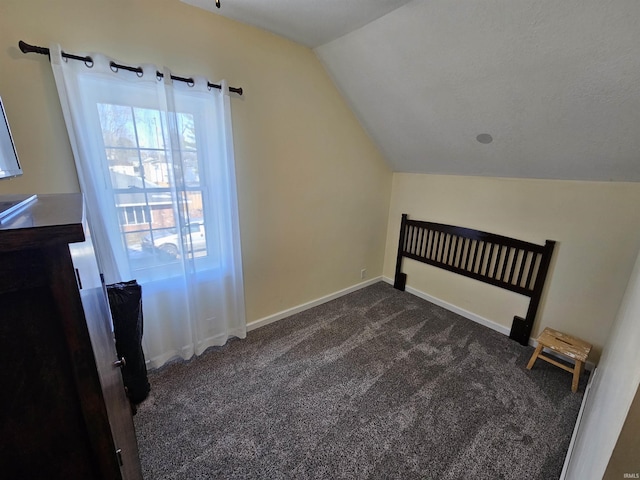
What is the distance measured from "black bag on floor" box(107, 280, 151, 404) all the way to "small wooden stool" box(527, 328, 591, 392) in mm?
2692

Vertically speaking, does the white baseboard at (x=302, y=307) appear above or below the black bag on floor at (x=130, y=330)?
below

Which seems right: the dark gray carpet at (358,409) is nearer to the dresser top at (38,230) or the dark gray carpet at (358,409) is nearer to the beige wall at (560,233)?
the beige wall at (560,233)

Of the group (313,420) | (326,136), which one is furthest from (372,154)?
(313,420)

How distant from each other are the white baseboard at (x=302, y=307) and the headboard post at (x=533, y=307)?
1.51m

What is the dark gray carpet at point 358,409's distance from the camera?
1.39 m

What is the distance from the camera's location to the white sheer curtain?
4.85 feet

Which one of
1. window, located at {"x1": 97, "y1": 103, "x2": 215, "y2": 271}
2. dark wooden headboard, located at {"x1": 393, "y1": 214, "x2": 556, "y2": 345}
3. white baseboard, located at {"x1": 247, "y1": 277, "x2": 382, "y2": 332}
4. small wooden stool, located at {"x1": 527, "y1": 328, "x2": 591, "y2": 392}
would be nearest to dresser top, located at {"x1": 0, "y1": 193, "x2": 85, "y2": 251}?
window, located at {"x1": 97, "y1": 103, "x2": 215, "y2": 271}

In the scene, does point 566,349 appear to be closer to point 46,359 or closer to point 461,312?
point 461,312

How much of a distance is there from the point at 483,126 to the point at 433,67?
583mm

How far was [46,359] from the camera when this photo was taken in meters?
0.46

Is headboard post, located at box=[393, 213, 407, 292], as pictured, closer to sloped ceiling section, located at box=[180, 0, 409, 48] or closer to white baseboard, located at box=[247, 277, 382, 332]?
white baseboard, located at box=[247, 277, 382, 332]

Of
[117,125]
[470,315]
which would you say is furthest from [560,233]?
[117,125]

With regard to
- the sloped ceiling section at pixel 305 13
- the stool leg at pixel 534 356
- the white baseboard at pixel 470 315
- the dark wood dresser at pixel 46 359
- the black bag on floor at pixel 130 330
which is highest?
the sloped ceiling section at pixel 305 13

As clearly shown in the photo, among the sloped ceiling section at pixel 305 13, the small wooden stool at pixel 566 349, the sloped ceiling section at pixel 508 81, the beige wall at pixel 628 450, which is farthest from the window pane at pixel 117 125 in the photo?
the small wooden stool at pixel 566 349
